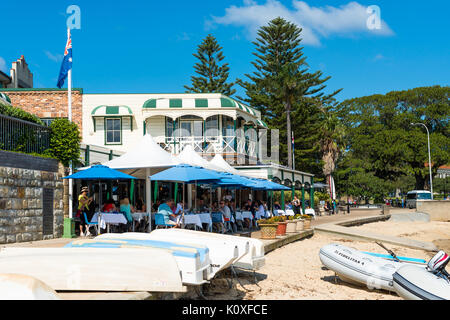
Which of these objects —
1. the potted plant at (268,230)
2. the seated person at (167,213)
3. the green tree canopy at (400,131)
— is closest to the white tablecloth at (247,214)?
the potted plant at (268,230)

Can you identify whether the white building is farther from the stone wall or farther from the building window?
the stone wall

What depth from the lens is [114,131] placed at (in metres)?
26.0

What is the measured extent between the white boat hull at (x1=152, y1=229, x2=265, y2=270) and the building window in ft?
60.7

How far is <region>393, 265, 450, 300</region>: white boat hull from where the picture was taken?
662cm

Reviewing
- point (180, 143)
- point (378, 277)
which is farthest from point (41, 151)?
point (180, 143)

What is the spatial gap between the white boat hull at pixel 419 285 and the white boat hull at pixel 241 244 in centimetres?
228

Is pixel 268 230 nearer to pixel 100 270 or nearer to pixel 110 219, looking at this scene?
pixel 110 219

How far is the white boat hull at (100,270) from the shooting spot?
5543 millimetres

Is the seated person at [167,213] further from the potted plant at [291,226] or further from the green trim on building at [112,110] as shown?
the green trim on building at [112,110]

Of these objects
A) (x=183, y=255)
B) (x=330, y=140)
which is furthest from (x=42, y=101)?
(x=330, y=140)

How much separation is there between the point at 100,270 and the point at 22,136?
776 cm

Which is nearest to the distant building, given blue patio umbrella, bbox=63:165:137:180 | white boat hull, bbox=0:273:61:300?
blue patio umbrella, bbox=63:165:137:180

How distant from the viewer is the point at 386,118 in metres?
55.7
